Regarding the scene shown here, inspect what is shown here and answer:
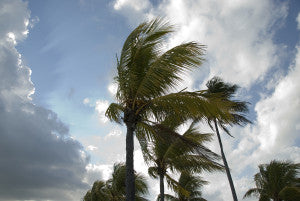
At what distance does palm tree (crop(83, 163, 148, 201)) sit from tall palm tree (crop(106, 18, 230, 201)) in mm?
9794

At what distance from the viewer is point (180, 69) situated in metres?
6.67

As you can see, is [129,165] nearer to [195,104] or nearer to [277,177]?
[195,104]

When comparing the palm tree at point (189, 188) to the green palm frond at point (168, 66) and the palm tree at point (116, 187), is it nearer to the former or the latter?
the palm tree at point (116, 187)

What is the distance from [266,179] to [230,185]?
104 inches

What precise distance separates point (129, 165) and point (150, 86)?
2.39m

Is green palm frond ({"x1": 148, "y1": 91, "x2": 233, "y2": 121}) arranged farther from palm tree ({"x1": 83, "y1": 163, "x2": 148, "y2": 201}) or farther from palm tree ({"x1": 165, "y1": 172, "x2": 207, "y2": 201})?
palm tree ({"x1": 165, "y1": 172, "x2": 207, "y2": 201})

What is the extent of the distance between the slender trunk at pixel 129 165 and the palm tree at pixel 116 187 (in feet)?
31.9

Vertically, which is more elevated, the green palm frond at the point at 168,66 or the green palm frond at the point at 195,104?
the green palm frond at the point at 168,66

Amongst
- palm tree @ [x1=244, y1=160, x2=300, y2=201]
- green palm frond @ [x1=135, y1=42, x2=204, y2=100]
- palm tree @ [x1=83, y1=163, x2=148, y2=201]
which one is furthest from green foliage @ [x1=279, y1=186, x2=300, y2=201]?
green palm frond @ [x1=135, y1=42, x2=204, y2=100]

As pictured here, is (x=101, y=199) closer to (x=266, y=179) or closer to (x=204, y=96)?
(x=266, y=179)

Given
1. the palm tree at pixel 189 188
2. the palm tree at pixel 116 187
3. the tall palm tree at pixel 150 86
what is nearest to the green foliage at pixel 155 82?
the tall palm tree at pixel 150 86

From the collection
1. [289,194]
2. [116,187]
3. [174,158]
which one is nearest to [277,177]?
[289,194]

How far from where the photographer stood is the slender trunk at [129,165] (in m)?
6.00

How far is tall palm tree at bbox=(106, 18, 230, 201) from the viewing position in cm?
618
